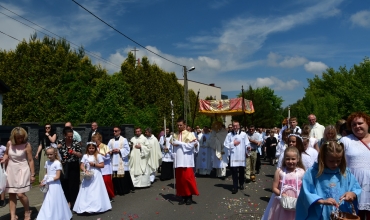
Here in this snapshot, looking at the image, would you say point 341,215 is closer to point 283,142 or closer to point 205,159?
point 283,142

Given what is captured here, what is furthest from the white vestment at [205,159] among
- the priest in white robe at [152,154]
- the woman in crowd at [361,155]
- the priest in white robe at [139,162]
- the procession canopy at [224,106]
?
the woman in crowd at [361,155]

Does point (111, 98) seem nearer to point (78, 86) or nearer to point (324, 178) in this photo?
point (78, 86)

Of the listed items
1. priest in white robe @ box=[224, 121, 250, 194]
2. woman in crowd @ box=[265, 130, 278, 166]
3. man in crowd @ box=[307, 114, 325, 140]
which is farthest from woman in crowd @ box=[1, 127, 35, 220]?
woman in crowd @ box=[265, 130, 278, 166]

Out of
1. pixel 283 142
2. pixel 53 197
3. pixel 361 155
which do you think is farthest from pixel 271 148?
pixel 361 155

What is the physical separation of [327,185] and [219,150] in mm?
11258

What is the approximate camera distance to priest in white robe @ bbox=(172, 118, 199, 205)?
31.0 ft

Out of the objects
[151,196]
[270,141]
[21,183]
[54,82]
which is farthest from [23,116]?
[21,183]

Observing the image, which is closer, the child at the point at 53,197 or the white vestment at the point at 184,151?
the child at the point at 53,197

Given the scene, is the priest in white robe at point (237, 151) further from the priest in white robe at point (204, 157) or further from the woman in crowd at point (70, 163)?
the woman in crowd at point (70, 163)

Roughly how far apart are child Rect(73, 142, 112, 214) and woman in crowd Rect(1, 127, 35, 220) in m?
1.16

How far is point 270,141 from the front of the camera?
20.8 meters

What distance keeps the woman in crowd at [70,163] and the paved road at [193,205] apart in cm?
60

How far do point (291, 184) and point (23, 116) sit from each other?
2656 centimetres

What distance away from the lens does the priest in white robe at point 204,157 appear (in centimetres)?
1584
